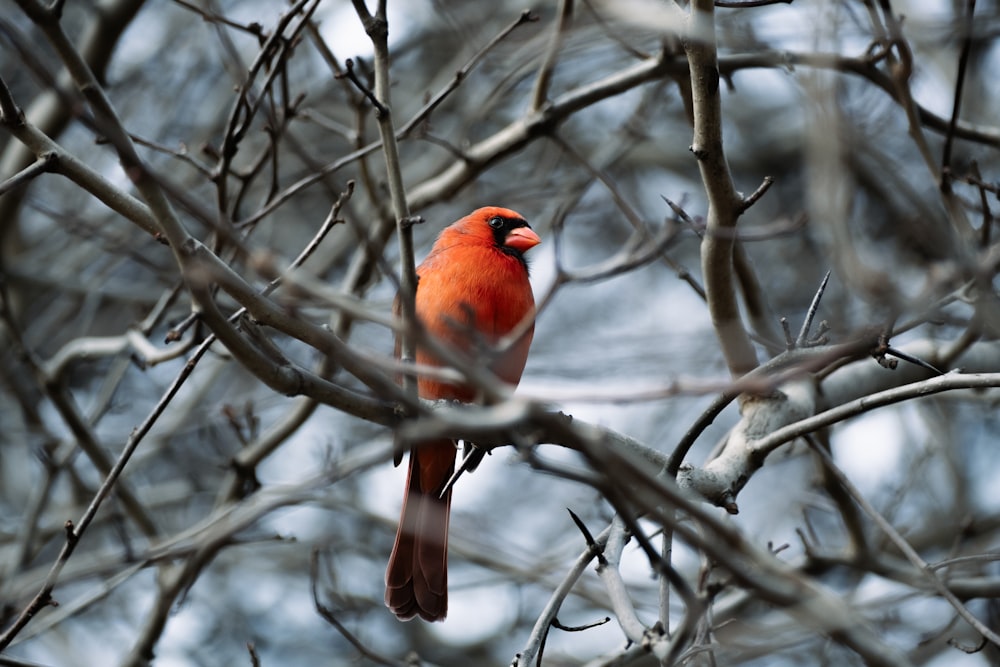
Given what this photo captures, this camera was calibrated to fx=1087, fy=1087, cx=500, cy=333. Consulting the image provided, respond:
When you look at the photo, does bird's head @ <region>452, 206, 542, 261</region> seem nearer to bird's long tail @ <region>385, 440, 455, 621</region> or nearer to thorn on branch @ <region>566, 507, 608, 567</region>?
bird's long tail @ <region>385, 440, 455, 621</region>

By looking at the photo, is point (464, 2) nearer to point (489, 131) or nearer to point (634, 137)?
point (489, 131)

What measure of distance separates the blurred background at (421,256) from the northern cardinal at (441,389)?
21 cm

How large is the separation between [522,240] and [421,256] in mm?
2033

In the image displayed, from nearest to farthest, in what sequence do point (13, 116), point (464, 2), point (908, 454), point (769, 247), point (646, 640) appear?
point (646, 640)
point (13, 116)
point (908, 454)
point (464, 2)
point (769, 247)

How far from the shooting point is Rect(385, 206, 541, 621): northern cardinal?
367 centimetres

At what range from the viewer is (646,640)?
6.12ft

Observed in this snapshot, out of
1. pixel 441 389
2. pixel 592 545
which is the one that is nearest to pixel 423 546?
pixel 441 389

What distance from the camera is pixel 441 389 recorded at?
3.67 m

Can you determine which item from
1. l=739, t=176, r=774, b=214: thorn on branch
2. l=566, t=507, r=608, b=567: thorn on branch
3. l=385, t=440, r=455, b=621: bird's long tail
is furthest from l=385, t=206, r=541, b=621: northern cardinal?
l=566, t=507, r=608, b=567: thorn on branch

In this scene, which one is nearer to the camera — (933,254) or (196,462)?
(933,254)

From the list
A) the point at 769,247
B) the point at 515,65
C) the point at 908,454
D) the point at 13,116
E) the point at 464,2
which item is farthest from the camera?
the point at 769,247

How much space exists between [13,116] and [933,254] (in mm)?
5027

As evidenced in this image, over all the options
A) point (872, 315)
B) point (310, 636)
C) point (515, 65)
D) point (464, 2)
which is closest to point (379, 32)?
point (872, 315)

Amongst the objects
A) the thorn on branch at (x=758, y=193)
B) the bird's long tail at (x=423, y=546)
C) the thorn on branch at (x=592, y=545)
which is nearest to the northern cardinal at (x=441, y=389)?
the bird's long tail at (x=423, y=546)
